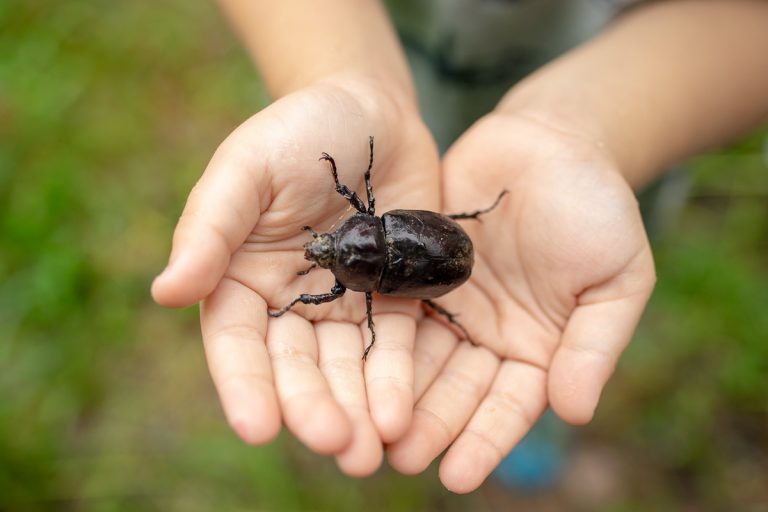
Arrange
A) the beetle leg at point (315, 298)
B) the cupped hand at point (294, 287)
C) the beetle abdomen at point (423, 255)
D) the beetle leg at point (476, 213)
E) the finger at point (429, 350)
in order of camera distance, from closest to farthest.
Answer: the cupped hand at point (294, 287), the beetle leg at point (315, 298), the finger at point (429, 350), the beetle abdomen at point (423, 255), the beetle leg at point (476, 213)

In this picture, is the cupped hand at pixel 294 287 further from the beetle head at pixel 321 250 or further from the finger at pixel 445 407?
the finger at pixel 445 407

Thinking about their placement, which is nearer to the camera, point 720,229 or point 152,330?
point 152,330

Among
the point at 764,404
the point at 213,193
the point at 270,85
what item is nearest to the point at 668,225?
the point at 764,404

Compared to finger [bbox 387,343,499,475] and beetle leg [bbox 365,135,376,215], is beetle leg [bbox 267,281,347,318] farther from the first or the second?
finger [bbox 387,343,499,475]

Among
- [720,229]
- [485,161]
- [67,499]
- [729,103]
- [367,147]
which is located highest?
[367,147]

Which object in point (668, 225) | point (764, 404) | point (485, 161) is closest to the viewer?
point (485, 161)

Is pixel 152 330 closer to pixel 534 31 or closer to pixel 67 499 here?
pixel 67 499

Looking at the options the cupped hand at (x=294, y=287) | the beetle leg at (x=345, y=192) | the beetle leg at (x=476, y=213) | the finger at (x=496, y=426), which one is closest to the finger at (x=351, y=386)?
the cupped hand at (x=294, y=287)
